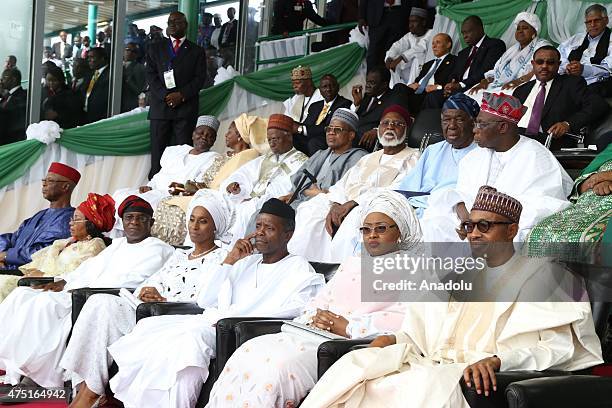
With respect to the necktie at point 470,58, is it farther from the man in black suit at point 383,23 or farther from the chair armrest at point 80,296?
the chair armrest at point 80,296

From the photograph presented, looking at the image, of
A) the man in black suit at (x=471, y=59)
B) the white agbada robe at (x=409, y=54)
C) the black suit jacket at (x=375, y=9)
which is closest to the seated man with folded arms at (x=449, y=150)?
the man in black suit at (x=471, y=59)

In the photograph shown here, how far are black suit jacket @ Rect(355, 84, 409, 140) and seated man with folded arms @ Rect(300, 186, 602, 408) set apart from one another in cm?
447

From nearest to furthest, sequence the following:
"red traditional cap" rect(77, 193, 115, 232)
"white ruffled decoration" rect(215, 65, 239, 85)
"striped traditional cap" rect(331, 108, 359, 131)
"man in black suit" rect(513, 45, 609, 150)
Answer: "man in black suit" rect(513, 45, 609, 150), "red traditional cap" rect(77, 193, 115, 232), "striped traditional cap" rect(331, 108, 359, 131), "white ruffled decoration" rect(215, 65, 239, 85)

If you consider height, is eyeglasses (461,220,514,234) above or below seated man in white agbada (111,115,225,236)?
below

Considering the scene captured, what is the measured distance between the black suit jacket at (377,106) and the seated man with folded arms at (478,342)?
4475 mm

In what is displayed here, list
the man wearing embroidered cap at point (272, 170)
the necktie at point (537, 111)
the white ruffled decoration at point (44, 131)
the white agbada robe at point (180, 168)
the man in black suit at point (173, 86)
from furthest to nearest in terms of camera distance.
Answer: the man in black suit at point (173, 86) < the white ruffled decoration at point (44, 131) < the white agbada robe at point (180, 168) < the man wearing embroidered cap at point (272, 170) < the necktie at point (537, 111)

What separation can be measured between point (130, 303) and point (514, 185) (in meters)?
2.27

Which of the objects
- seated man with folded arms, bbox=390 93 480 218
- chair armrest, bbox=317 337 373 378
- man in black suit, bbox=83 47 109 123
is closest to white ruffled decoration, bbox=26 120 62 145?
man in black suit, bbox=83 47 109 123

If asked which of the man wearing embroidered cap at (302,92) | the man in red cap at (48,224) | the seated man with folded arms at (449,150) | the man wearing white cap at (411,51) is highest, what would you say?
the man wearing white cap at (411,51)

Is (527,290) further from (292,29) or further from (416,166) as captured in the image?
(292,29)

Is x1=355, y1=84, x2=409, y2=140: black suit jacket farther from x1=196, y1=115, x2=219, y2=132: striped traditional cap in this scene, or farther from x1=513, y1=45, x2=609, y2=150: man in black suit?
x1=513, y1=45, x2=609, y2=150: man in black suit

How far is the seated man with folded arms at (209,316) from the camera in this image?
16.1ft

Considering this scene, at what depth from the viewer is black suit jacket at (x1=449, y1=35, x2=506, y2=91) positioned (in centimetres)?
894

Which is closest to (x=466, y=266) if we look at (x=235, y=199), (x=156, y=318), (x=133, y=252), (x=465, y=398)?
(x=465, y=398)
